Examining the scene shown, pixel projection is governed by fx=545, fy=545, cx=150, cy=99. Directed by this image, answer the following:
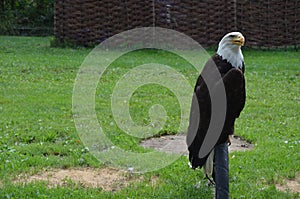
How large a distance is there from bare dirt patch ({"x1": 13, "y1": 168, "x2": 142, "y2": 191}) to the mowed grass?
0.11 meters

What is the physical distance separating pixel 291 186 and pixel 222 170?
1.04 meters

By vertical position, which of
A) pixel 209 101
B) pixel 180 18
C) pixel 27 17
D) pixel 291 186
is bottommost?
pixel 27 17

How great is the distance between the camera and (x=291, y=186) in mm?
5047

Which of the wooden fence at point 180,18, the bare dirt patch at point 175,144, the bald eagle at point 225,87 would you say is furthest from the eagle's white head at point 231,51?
the wooden fence at point 180,18

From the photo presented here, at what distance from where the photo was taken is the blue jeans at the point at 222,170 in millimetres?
4348

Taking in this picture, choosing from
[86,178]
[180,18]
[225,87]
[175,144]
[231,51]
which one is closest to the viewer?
[225,87]

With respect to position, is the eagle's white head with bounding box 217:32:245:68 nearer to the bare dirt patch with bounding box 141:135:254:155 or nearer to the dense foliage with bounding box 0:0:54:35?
the bare dirt patch with bounding box 141:135:254:155

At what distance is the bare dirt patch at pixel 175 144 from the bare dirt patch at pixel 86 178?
1.03 metres

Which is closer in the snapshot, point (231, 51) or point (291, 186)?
point (231, 51)

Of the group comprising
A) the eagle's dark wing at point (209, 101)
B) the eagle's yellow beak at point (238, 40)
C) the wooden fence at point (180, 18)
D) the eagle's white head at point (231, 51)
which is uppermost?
the eagle's yellow beak at point (238, 40)

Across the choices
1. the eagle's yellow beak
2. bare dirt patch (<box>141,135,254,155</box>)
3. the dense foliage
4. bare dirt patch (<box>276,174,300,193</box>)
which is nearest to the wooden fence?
the dense foliage

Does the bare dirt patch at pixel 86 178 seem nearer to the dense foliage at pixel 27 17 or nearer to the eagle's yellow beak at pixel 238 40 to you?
the eagle's yellow beak at pixel 238 40

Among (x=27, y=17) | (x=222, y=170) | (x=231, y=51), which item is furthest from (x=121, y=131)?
(x=27, y=17)

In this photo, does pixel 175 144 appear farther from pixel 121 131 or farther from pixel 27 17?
pixel 27 17
